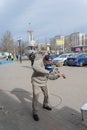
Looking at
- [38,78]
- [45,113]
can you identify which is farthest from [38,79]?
A: [45,113]

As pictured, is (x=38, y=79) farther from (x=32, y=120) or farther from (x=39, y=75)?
(x=32, y=120)

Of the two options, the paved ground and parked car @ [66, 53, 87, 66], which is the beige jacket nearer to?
the paved ground

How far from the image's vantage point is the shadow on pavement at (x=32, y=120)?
16.1 ft

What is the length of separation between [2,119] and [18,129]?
91 centimetres

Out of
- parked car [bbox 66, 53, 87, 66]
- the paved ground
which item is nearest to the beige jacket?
the paved ground

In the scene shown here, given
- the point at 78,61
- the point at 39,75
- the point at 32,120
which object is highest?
the point at 39,75

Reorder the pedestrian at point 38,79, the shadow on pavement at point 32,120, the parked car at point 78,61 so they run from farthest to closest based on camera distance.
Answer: the parked car at point 78,61, the pedestrian at point 38,79, the shadow on pavement at point 32,120

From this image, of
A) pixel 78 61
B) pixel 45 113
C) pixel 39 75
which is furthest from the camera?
pixel 78 61

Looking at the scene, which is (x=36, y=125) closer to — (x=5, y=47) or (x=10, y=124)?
(x=10, y=124)

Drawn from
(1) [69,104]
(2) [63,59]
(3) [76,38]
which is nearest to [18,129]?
(1) [69,104]

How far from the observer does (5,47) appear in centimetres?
7656

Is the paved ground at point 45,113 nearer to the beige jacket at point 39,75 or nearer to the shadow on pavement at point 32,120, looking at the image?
the shadow on pavement at point 32,120

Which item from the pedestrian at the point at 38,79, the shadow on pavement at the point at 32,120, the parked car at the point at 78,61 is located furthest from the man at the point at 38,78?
the parked car at the point at 78,61

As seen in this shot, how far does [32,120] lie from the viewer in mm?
5387
